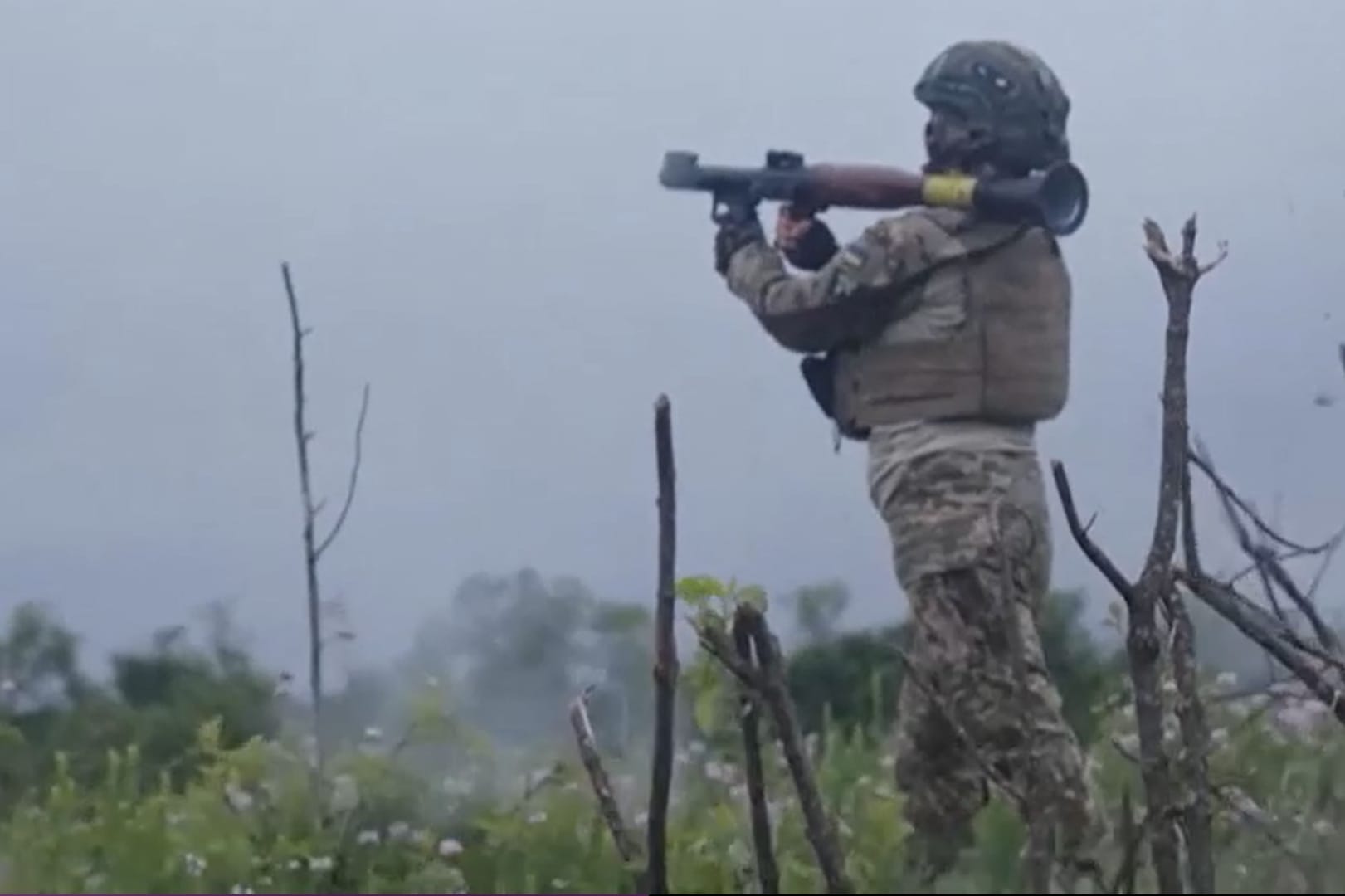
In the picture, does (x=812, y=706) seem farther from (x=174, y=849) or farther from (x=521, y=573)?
(x=174, y=849)

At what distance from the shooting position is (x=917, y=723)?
310 centimetres

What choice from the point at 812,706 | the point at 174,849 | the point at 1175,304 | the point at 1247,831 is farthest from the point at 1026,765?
the point at 812,706

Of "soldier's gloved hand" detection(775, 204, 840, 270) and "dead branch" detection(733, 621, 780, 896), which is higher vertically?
"soldier's gloved hand" detection(775, 204, 840, 270)

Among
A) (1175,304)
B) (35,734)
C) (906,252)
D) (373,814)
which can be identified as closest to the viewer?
(1175,304)

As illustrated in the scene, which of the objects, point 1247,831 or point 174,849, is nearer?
point 1247,831

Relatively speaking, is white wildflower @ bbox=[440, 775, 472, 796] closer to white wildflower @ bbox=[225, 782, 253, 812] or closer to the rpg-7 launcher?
white wildflower @ bbox=[225, 782, 253, 812]

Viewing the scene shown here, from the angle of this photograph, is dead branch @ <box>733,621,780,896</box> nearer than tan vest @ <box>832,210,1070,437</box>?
Yes

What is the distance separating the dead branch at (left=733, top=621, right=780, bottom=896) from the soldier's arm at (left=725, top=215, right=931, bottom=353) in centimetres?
115

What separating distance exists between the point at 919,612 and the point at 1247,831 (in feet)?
1.96

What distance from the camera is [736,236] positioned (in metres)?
3.08

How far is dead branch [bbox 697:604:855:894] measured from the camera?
1796mm

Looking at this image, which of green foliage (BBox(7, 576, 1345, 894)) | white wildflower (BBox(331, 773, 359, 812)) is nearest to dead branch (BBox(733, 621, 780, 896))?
green foliage (BBox(7, 576, 1345, 894))

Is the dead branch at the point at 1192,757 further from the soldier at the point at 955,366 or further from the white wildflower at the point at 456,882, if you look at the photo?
the white wildflower at the point at 456,882

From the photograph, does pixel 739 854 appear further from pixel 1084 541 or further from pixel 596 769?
pixel 1084 541
